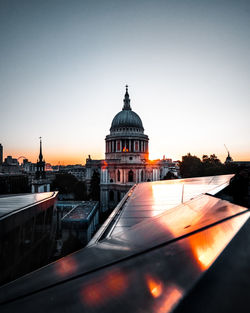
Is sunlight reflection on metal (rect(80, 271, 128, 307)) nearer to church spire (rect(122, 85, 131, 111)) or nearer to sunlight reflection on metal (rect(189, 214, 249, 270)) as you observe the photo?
sunlight reflection on metal (rect(189, 214, 249, 270))

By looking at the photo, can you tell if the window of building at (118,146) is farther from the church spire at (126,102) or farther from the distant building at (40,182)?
the distant building at (40,182)

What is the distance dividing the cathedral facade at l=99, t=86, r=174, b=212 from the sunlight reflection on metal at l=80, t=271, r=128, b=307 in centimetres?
3426

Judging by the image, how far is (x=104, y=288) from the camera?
137 centimetres

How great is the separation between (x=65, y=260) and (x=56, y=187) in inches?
2066

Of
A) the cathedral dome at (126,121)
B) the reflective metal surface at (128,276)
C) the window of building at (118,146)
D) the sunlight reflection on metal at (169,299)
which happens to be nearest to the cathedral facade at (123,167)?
the window of building at (118,146)

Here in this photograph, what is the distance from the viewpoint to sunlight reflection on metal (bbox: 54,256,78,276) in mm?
1621

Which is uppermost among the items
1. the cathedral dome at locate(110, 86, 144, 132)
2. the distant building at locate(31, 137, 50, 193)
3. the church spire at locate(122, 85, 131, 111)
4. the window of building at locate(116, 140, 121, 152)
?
the church spire at locate(122, 85, 131, 111)

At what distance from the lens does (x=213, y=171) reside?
32.8 m

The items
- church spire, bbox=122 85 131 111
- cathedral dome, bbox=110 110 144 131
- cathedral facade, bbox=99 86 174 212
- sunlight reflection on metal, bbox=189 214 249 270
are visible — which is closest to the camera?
sunlight reflection on metal, bbox=189 214 249 270

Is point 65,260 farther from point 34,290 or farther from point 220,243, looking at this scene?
point 220,243

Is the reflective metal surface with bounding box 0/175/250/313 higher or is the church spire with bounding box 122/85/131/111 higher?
the church spire with bounding box 122/85/131/111

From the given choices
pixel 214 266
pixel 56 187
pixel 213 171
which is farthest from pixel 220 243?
pixel 56 187

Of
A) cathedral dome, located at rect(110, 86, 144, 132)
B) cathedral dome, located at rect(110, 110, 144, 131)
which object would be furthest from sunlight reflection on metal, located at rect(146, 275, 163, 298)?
cathedral dome, located at rect(110, 110, 144, 131)

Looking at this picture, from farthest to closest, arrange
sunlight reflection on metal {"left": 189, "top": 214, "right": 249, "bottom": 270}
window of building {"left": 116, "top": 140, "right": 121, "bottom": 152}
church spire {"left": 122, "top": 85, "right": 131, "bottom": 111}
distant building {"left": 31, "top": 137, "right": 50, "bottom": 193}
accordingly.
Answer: church spire {"left": 122, "top": 85, "right": 131, "bottom": 111} < window of building {"left": 116, "top": 140, "right": 121, "bottom": 152} < distant building {"left": 31, "top": 137, "right": 50, "bottom": 193} < sunlight reflection on metal {"left": 189, "top": 214, "right": 249, "bottom": 270}
